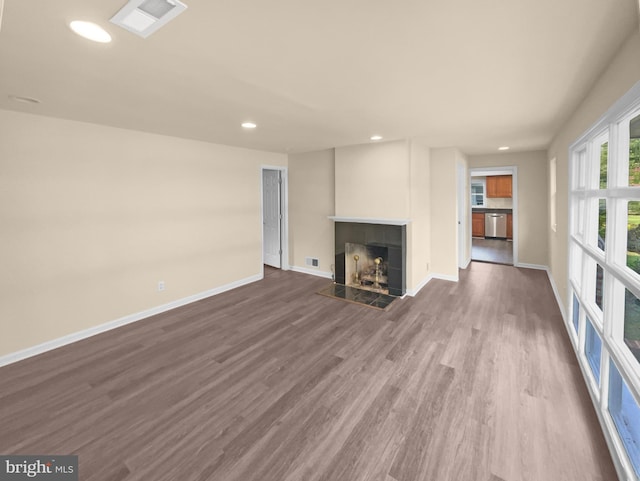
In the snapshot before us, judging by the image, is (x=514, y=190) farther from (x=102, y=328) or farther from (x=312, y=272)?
(x=102, y=328)

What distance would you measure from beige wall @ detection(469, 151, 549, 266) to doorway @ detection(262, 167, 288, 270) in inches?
177

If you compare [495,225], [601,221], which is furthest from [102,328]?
[495,225]

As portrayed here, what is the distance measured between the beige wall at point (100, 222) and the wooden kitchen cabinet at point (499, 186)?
8.36 m

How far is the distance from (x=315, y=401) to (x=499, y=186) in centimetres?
967

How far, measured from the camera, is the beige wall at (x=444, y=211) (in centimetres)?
493

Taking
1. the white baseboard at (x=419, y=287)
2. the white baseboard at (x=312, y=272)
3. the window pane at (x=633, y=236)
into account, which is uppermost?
the window pane at (x=633, y=236)

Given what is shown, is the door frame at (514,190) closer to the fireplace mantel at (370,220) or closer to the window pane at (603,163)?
the fireplace mantel at (370,220)

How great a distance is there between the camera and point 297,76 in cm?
202

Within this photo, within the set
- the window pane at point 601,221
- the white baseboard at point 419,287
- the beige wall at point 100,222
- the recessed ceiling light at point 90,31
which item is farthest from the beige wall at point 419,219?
the recessed ceiling light at point 90,31

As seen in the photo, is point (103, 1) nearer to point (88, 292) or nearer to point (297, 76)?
point (297, 76)

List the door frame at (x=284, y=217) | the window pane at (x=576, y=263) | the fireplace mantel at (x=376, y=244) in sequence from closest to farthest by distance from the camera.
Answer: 1. the window pane at (x=576, y=263)
2. the fireplace mantel at (x=376, y=244)
3. the door frame at (x=284, y=217)

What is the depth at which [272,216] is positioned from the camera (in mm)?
6129

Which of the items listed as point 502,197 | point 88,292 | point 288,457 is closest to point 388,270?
point 288,457

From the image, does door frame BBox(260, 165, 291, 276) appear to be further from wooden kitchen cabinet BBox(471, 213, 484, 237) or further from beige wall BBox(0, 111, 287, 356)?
wooden kitchen cabinet BBox(471, 213, 484, 237)
